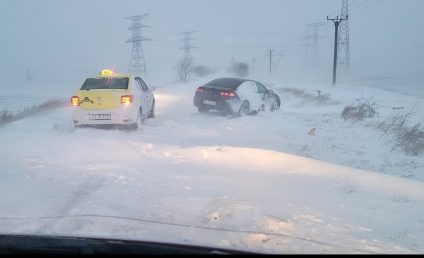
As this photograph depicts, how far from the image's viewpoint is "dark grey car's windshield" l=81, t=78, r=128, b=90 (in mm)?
12836

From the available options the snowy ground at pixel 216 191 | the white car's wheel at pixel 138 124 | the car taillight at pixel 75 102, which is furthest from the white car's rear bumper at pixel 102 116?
the white car's wheel at pixel 138 124

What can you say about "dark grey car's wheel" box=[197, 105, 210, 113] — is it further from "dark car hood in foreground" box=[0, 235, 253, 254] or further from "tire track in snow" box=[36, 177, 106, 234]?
"dark car hood in foreground" box=[0, 235, 253, 254]

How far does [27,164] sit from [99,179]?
1.63m

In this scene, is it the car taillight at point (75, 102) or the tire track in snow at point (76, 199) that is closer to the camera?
the tire track in snow at point (76, 199)

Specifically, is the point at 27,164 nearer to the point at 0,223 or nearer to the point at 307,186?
the point at 0,223

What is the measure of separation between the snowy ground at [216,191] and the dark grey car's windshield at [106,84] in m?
1.21

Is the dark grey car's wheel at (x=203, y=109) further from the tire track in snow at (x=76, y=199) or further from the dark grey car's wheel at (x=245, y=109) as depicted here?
the tire track in snow at (x=76, y=199)

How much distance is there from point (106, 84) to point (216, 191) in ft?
22.8

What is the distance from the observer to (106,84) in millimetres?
12961

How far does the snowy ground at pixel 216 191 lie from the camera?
5105 millimetres

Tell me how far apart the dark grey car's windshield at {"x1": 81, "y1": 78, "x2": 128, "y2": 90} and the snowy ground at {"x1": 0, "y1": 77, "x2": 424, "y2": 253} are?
1.21 meters

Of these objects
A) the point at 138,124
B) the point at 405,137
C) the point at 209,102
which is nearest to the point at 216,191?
the point at 405,137

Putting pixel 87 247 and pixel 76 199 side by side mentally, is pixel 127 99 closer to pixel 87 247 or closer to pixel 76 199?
pixel 76 199

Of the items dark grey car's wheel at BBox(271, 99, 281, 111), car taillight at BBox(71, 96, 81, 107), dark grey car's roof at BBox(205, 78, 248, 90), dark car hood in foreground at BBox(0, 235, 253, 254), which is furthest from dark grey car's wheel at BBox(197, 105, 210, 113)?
dark car hood in foreground at BBox(0, 235, 253, 254)
